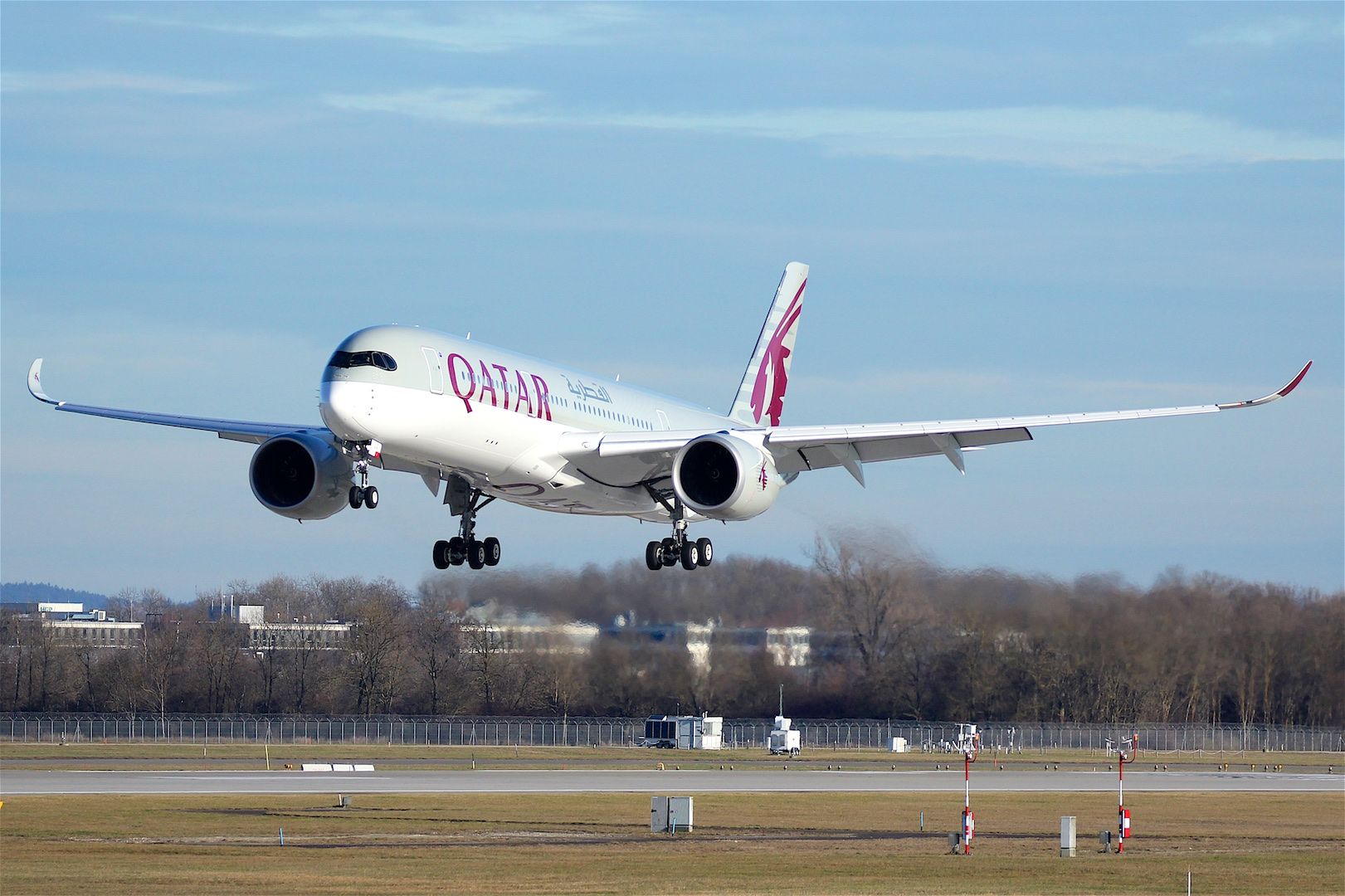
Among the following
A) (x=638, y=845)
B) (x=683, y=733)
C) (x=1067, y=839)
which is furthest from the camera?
(x=683, y=733)

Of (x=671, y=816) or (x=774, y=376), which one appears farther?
(x=774, y=376)

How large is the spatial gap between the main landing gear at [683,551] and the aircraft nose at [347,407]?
1219cm

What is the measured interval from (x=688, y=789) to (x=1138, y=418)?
1142 inches

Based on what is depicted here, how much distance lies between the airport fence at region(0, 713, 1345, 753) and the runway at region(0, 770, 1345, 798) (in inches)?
157

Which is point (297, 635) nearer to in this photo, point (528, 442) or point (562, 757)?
point (562, 757)

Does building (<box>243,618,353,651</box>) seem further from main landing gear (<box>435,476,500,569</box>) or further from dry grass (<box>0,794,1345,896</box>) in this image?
main landing gear (<box>435,476,500,569</box>)

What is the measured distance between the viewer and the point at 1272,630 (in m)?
78.4

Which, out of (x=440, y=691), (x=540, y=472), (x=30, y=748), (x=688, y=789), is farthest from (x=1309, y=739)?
(x=30, y=748)

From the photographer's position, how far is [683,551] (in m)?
47.4

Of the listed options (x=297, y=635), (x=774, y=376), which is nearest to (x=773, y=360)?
(x=774, y=376)

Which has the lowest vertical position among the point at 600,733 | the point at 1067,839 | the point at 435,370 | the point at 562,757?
the point at 562,757

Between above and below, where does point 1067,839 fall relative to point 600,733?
below

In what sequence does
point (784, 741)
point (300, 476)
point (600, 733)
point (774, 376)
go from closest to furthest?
point (300, 476), point (774, 376), point (600, 733), point (784, 741)

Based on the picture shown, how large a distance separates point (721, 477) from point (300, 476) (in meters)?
10.6
